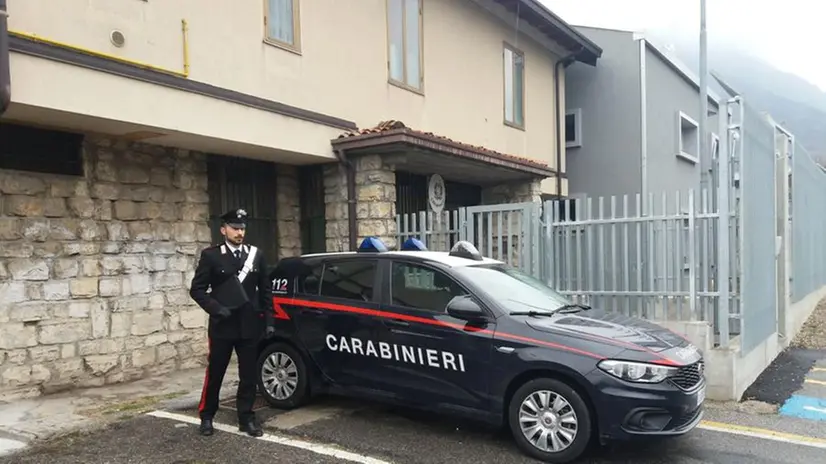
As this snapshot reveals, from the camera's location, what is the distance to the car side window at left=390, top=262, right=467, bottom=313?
530cm

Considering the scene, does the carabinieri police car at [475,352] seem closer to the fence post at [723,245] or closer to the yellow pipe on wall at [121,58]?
the fence post at [723,245]

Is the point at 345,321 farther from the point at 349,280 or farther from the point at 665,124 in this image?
the point at 665,124

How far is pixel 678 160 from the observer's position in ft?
57.5

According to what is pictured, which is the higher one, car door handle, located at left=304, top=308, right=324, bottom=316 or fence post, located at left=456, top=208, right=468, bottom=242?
fence post, located at left=456, top=208, right=468, bottom=242

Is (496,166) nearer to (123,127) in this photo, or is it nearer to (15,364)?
(123,127)

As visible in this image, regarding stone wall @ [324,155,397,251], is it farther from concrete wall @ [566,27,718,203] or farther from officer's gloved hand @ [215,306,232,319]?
concrete wall @ [566,27,718,203]

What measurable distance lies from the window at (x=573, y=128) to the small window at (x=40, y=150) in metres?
12.6

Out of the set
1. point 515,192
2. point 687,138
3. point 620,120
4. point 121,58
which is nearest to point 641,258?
point 515,192

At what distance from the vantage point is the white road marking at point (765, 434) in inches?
209

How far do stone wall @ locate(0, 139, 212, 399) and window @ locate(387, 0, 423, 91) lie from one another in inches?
144

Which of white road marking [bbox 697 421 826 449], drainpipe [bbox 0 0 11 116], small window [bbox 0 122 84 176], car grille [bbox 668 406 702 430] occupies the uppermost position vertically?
drainpipe [bbox 0 0 11 116]

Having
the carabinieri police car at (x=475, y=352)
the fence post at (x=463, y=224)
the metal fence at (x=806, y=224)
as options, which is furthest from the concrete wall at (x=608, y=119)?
the carabinieri police car at (x=475, y=352)

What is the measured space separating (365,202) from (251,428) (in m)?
4.22

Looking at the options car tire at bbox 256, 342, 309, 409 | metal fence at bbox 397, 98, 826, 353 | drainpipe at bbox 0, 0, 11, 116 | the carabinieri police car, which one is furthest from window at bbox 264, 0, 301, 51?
car tire at bbox 256, 342, 309, 409
